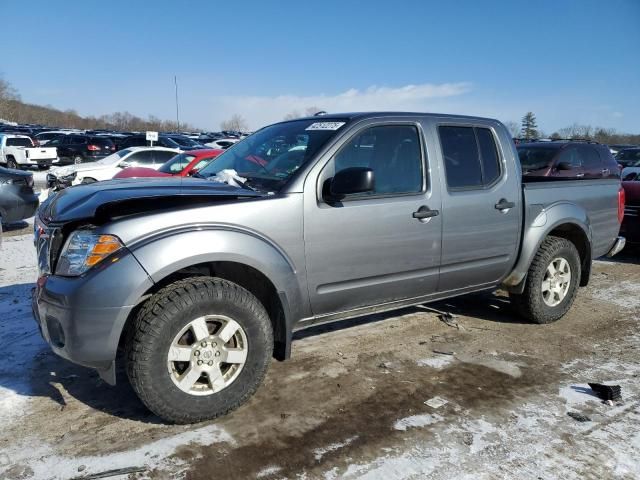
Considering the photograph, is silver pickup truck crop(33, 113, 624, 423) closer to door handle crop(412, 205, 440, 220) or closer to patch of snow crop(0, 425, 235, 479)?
door handle crop(412, 205, 440, 220)

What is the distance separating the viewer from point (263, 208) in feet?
10.3

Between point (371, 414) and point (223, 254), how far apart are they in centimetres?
133

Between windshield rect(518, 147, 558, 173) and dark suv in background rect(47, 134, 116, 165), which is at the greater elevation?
dark suv in background rect(47, 134, 116, 165)

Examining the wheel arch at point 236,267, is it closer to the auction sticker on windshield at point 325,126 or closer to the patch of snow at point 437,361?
the auction sticker on windshield at point 325,126

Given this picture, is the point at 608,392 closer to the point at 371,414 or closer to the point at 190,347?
the point at 371,414

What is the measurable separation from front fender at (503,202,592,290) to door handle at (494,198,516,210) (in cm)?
28

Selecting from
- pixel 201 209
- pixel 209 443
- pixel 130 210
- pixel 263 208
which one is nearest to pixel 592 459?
pixel 209 443

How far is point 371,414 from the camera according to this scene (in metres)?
3.19

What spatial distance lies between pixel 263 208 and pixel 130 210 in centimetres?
76

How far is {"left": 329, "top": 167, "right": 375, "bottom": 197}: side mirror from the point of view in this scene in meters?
3.22

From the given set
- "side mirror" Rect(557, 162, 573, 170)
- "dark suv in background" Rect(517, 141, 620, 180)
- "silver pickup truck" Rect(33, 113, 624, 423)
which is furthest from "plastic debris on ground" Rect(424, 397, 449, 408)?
"side mirror" Rect(557, 162, 573, 170)

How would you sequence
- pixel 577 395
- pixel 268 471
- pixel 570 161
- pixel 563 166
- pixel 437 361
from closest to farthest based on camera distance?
pixel 268 471
pixel 577 395
pixel 437 361
pixel 563 166
pixel 570 161

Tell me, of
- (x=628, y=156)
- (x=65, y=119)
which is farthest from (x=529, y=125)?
(x=65, y=119)

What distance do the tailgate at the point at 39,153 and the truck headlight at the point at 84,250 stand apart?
75.9ft
